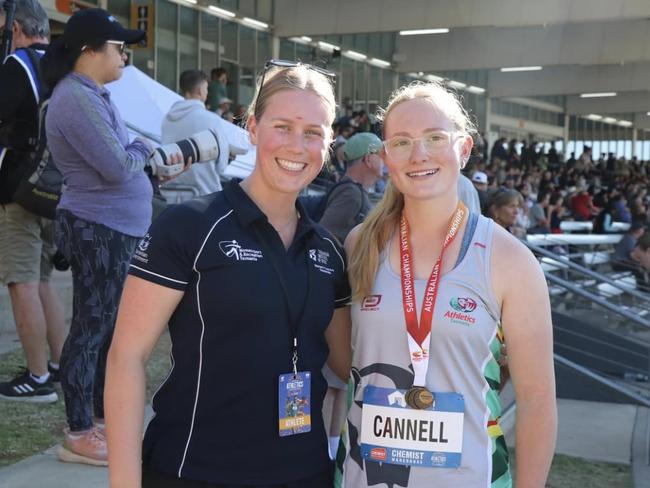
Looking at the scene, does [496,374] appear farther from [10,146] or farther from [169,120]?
[169,120]

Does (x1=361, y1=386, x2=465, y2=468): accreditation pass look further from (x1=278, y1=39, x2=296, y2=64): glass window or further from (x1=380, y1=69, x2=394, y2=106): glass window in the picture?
(x1=380, y1=69, x2=394, y2=106): glass window

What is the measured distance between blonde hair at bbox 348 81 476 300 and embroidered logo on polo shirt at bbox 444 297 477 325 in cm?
23

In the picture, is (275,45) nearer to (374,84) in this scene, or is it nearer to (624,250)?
(374,84)

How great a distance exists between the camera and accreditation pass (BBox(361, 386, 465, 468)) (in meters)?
2.09

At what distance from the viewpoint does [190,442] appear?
1.95 m

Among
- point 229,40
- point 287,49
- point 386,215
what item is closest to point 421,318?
point 386,215

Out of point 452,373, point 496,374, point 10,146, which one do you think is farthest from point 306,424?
point 10,146

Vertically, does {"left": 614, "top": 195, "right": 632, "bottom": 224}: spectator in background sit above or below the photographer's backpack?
below

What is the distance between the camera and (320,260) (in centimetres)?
215

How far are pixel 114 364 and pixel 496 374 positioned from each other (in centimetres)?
97

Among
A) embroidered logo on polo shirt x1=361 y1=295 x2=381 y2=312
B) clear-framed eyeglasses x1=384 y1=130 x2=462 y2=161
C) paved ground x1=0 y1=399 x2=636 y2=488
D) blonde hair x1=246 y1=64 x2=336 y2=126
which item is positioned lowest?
paved ground x1=0 y1=399 x2=636 y2=488

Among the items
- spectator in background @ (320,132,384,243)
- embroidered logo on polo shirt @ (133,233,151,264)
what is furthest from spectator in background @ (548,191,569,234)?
embroidered logo on polo shirt @ (133,233,151,264)

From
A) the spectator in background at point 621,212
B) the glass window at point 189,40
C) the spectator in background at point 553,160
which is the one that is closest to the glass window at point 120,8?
the glass window at point 189,40

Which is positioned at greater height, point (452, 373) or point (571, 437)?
point (452, 373)
